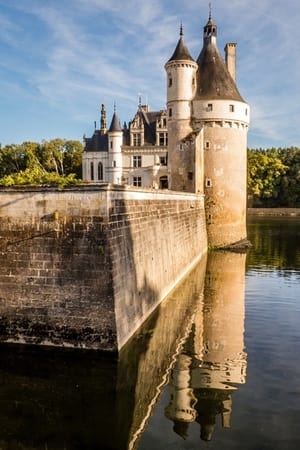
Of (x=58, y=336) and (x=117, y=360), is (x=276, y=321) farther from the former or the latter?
(x=58, y=336)

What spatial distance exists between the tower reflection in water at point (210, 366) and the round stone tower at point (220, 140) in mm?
14148

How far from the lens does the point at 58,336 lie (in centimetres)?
1145

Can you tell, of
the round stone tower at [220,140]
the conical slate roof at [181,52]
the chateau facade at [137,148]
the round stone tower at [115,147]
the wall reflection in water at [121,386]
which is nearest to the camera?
the wall reflection in water at [121,386]

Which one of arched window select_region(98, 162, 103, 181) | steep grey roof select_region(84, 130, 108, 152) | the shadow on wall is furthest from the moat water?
steep grey roof select_region(84, 130, 108, 152)

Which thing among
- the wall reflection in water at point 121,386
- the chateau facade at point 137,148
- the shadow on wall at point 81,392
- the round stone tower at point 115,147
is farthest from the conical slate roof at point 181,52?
the shadow on wall at point 81,392

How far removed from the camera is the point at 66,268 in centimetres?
1150

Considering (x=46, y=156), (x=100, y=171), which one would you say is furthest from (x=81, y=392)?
(x=46, y=156)

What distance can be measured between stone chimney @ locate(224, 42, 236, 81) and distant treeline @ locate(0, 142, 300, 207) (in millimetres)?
30006

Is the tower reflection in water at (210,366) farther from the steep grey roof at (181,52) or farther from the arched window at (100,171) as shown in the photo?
the arched window at (100,171)

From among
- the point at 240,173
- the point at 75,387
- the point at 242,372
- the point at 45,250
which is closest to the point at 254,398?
the point at 242,372

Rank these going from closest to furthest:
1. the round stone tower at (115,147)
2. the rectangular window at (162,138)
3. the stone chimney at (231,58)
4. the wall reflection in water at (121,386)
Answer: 1. the wall reflection in water at (121,386)
2. the stone chimney at (231,58)
3. the rectangular window at (162,138)
4. the round stone tower at (115,147)

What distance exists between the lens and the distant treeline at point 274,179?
242 ft

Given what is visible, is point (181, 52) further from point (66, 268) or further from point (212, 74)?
point (66, 268)

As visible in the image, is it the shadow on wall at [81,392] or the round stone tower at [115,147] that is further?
the round stone tower at [115,147]
